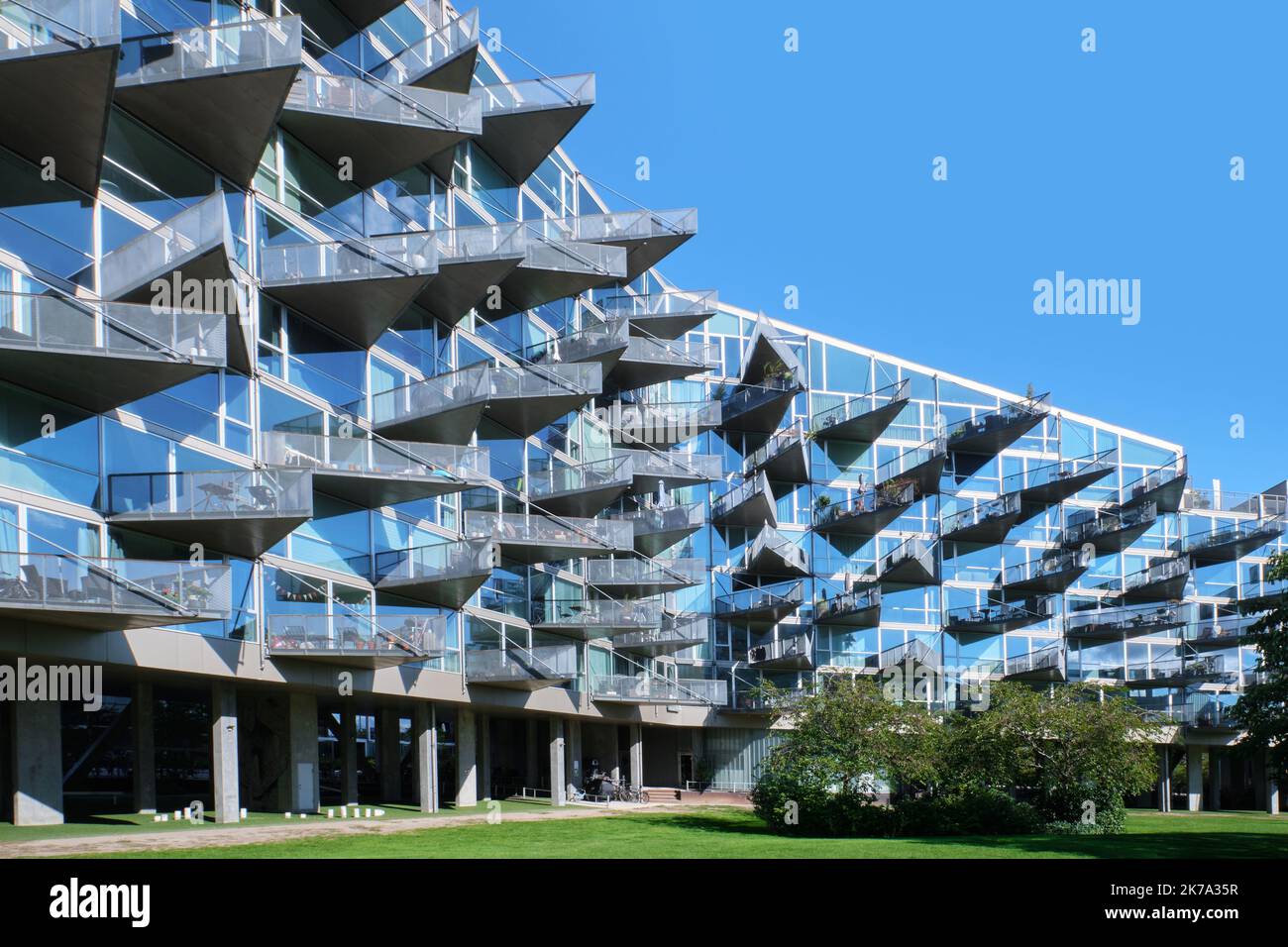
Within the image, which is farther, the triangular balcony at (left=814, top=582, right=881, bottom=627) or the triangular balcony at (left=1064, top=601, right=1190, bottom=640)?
the triangular balcony at (left=1064, top=601, right=1190, bottom=640)

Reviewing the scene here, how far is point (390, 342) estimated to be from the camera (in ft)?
101

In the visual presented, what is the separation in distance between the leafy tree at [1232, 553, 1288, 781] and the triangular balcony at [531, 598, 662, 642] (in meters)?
19.0

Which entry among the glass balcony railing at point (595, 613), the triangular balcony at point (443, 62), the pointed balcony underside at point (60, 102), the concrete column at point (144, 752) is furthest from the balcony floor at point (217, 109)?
the glass balcony railing at point (595, 613)

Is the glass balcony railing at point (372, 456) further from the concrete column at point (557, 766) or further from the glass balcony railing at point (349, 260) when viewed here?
the concrete column at point (557, 766)

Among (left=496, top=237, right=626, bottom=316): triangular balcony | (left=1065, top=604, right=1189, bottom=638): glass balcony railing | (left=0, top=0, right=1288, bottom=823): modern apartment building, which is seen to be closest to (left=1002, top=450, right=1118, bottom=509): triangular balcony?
(left=0, top=0, right=1288, bottom=823): modern apartment building

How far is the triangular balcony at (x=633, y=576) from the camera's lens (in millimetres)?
42188

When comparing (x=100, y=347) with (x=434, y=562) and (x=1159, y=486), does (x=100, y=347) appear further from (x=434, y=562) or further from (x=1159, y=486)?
(x=1159, y=486)

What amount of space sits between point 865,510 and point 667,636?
13024mm

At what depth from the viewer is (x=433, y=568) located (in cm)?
3069

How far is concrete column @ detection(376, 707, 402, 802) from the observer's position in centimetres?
3566

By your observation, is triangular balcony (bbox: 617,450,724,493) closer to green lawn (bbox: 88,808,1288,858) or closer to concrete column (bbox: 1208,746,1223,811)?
green lawn (bbox: 88,808,1288,858)

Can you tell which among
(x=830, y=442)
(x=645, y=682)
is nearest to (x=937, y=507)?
(x=830, y=442)
